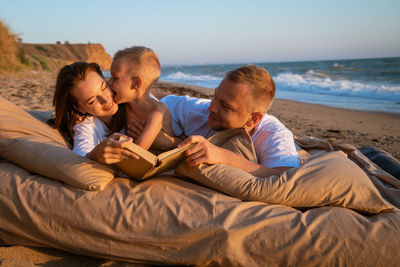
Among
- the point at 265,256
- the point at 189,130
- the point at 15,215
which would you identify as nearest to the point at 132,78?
the point at 189,130

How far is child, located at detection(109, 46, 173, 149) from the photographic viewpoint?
2.64m

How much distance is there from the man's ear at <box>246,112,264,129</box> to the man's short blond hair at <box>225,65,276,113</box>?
43 millimetres

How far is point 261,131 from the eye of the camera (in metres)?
2.73

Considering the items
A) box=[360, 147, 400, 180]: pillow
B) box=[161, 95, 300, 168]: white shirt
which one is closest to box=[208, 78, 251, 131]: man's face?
box=[161, 95, 300, 168]: white shirt

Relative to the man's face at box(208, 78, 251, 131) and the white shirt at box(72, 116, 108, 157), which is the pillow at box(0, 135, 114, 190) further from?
the man's face at box(208, 78, 251, 131)

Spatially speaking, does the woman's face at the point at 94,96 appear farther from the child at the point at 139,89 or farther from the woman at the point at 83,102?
the child at the point at 139,89

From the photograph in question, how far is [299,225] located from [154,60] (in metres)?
1.89

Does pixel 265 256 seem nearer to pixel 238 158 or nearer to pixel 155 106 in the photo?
pixel 238 158

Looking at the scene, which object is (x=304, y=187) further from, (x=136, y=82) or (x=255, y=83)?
(x=136, y=82)

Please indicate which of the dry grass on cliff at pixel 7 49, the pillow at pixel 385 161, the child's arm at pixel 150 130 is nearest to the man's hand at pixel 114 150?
the child's arm at pixel 150 130

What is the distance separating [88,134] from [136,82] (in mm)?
623

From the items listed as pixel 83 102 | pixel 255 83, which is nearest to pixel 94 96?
pixel 83 102

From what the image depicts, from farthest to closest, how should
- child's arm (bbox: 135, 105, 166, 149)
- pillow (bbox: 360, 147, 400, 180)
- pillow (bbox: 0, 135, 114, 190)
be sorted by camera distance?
pillow (bbox: 360, 147, 400, 180), child's arm (bbox: 135, 105, 166, 149), pillow (bbox: 0, 135, 114, 190)

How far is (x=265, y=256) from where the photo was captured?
179 centimetres
